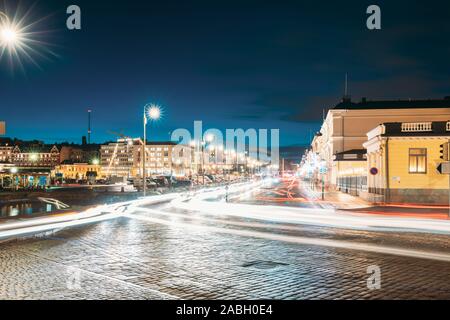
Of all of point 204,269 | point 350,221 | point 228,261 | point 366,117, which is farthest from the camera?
point 366,117

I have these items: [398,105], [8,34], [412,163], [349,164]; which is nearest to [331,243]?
[8,34]

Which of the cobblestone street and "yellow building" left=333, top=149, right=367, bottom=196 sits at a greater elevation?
"yellow building" left=333, top=149, right=367, bottom=196

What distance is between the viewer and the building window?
112ft

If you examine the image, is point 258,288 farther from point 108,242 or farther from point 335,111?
point 335,111

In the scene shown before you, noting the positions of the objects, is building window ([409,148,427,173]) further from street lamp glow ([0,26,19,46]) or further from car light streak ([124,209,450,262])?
street lamp glow ([0,26,19,46])

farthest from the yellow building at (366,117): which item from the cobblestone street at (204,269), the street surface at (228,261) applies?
the cobblestone street at (204,269)

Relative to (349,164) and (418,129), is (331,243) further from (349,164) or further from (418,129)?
(349,164)

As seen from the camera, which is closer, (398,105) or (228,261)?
(228,261)

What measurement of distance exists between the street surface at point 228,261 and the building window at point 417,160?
1471 centimetres

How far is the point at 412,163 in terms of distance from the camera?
112ft

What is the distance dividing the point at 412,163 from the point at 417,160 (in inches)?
16.1

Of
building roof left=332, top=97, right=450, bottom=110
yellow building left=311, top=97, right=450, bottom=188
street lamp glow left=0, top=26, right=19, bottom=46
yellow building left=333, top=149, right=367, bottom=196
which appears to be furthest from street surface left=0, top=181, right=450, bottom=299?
building roof left=332, top=97, right=450, bottom=110

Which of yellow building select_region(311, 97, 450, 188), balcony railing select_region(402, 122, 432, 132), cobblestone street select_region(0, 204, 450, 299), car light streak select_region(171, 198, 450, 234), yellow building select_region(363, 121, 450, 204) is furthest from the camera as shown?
yellow building select_region(311, 97, 450, 188)

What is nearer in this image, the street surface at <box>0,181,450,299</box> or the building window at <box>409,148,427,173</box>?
the street surface at <box>0,181,450,299</box>
